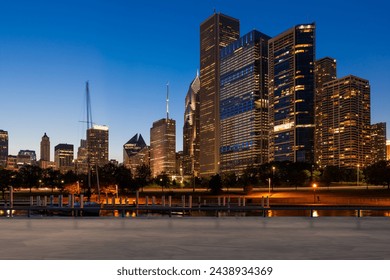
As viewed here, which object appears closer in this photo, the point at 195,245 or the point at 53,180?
the point at 195,245

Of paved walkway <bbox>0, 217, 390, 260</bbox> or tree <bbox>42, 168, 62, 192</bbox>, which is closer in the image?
paved walkway <bbox>0, 217, 390, 260</bbox>

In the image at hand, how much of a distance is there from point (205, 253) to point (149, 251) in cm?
163

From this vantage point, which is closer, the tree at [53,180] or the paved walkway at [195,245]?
the paved walkway at [195,245]

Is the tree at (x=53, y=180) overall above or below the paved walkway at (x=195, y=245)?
below

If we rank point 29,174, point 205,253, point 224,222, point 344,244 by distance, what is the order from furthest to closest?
1. point 29,174
2. point 224,222
3. point 344,244
4. point 205,253

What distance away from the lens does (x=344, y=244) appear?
14672mm

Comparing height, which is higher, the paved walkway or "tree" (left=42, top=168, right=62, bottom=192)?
the paved walkway

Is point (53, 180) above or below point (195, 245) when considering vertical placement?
below
